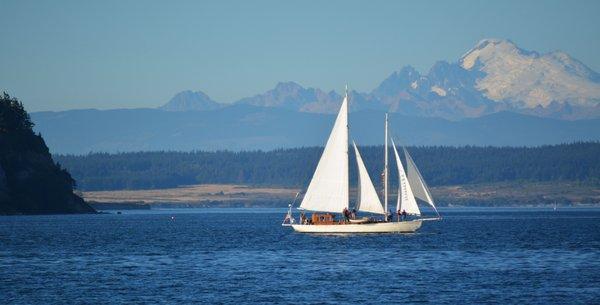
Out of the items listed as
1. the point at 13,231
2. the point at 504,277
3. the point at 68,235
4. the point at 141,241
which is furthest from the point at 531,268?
the point at 13,231

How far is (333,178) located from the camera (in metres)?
112

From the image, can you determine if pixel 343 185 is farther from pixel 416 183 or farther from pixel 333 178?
pixel 416 183

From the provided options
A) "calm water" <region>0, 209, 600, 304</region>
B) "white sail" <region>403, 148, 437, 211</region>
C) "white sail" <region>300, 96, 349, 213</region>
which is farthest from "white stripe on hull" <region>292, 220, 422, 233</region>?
"white sail" <region>403, 148, 437, 211</region>

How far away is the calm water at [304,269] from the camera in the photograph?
66125 millimetres

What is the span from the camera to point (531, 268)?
80.9 metres

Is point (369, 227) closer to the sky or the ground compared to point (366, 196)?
closer to the ground

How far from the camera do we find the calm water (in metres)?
66.1

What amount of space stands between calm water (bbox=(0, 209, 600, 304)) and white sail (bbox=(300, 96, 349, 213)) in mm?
3431

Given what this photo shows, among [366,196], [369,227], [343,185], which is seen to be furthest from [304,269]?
[369,227]

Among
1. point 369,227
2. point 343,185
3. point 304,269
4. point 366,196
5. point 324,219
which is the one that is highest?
point 343,185

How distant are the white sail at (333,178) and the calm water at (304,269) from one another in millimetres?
3431

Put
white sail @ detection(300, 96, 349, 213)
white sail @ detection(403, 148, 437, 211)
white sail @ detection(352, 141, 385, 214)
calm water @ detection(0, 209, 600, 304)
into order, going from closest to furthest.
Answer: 1. calm water @ detection(0, 209, 600, 304)
2. white sail @ detection(352, 141, 385, 214)
3. white sail @ detection(300, 96, 349, 213)
4. white sail @ detection(403, 148, 437, 211)

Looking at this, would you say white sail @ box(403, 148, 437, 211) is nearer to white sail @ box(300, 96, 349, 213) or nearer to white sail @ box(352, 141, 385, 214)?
white sail @ box(352, 141, 385, 214)

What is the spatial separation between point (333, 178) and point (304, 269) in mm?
30527
